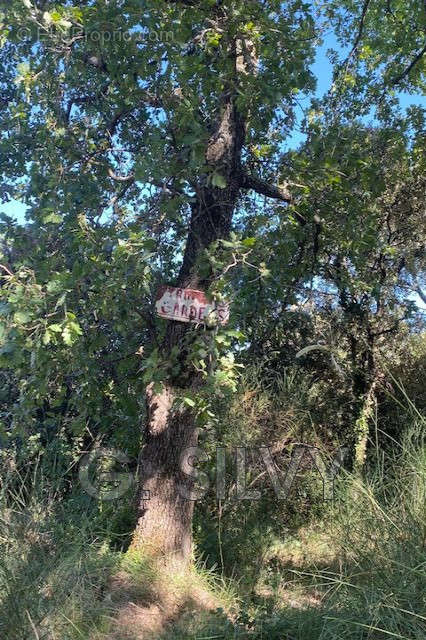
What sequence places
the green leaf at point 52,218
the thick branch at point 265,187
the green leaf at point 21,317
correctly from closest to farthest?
the green leaf at point 21,317, the green leaf at point 52,218, the thick branch at point 265,187

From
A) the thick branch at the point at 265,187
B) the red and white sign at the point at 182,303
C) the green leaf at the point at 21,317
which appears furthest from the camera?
the thick branch at the point at 265,187

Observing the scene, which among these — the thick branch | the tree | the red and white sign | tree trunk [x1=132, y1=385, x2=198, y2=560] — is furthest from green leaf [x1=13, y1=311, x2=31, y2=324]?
the thick branch

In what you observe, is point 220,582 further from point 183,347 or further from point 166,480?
point 183,347

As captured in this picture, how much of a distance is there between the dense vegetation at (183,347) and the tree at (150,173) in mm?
24

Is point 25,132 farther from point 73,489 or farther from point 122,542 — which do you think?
point 122,542

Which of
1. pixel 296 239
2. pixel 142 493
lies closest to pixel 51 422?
pixel 142 493

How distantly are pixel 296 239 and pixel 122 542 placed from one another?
326 cm

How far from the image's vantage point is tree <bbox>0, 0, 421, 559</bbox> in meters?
3.74

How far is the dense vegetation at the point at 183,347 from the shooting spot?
129 inches

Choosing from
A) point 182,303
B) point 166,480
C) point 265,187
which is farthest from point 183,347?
point 265,187

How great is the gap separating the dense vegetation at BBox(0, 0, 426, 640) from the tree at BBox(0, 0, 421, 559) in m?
0.02

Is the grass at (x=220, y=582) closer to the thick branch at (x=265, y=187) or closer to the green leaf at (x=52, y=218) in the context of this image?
the green leaf at (x=52, y=218)

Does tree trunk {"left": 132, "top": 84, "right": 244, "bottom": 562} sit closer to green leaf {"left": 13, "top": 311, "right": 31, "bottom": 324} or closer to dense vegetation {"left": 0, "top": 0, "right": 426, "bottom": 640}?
dense vegetation {"left": 0, "top": 0, "right": 426, "bottom": 640}

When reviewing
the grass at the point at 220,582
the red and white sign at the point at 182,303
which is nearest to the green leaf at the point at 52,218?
the red and white sign at the point at 182,303
